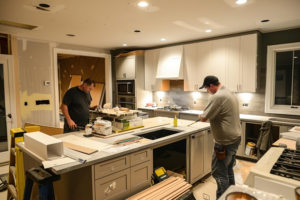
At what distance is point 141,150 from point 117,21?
2.19 meters

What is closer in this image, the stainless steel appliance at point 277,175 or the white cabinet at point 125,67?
the stainless steel appliance at point 277,175

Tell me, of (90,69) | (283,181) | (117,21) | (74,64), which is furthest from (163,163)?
(74,64)

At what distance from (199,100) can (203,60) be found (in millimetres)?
1024

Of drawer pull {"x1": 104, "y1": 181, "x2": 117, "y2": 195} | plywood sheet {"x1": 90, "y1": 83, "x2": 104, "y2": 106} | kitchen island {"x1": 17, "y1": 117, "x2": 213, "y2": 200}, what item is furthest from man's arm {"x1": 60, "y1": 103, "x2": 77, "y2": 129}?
plywood sheet {"x1": 90, "y1": 83, "x2": 104, "y2": 106}

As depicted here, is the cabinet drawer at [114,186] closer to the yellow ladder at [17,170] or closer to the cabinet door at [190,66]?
the yellow ladder at [17,170]

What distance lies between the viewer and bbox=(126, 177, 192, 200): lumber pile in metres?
1.95

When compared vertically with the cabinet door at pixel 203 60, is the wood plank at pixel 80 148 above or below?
below

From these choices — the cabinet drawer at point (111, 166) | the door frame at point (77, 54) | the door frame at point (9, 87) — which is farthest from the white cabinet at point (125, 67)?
the cabinet drawer at point (111, 166)

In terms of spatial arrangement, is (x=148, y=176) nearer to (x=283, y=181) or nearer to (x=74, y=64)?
(x=283, y=181)

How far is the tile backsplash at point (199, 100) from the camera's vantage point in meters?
4.36

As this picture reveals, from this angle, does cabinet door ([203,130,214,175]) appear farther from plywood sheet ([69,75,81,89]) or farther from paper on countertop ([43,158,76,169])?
plywood sheet ([69,75,81,89])

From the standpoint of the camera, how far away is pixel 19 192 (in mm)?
2301

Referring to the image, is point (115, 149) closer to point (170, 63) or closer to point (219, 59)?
point (219, 59)

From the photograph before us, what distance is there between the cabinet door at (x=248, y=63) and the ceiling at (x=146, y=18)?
219 millimetres
